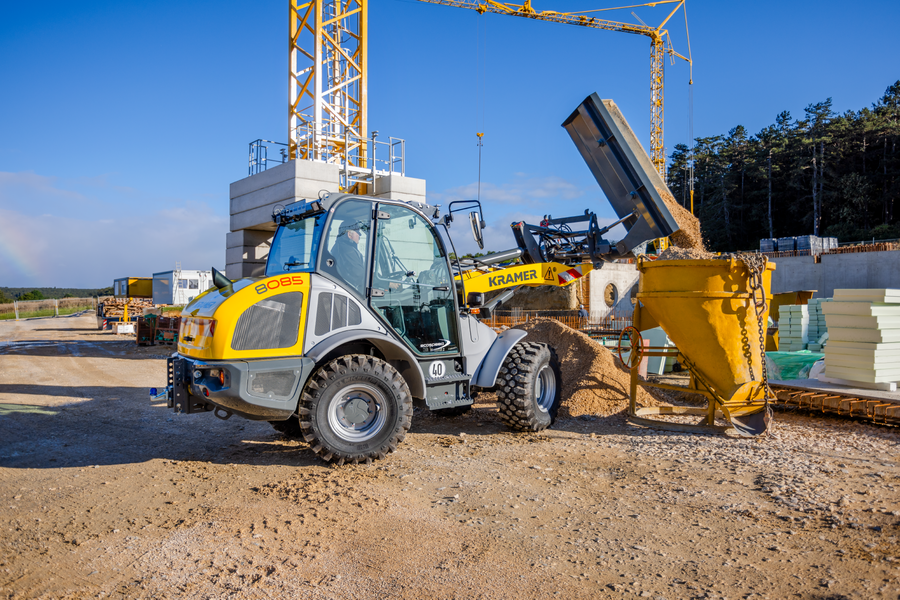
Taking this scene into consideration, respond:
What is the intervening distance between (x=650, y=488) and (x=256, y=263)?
550 inches

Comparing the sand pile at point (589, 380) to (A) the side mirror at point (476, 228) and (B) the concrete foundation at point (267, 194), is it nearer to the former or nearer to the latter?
(A) the side mirror at point (476, 228)

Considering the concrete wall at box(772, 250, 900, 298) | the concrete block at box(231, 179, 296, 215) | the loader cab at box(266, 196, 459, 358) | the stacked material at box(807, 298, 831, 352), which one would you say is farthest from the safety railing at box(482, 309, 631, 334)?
the concrete wall at box(772, 250, 900, 298)

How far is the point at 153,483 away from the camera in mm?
4836

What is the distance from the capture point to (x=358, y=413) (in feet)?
17.1

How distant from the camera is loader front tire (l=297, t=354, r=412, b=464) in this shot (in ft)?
16.1

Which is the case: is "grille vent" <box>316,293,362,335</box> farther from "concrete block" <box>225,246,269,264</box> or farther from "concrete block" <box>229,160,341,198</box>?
"concrete block" <box>225,246,269,264</box>

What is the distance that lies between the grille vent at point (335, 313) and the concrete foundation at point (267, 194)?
885 cm

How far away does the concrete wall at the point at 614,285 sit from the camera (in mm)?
25438

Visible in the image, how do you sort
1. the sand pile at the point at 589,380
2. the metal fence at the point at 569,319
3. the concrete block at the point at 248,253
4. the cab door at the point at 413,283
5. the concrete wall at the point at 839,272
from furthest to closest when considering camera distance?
the concrete wall at the point at 839,272 < the concrete block at the point at 248,253 < the metal fence at the point at 569,319 < the sand pile at the point at 589,380 < the cab door at the point at 413,283

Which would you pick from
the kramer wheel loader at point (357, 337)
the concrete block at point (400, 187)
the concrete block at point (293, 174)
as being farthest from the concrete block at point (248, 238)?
the kramer wheel loader at point (357, 337)

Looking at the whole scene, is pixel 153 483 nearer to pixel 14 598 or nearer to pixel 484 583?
pixel 14 598

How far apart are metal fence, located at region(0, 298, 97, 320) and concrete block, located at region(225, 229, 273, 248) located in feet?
121

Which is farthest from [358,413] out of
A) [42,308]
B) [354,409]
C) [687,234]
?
[42,308]

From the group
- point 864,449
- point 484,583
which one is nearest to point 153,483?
point 484,583
